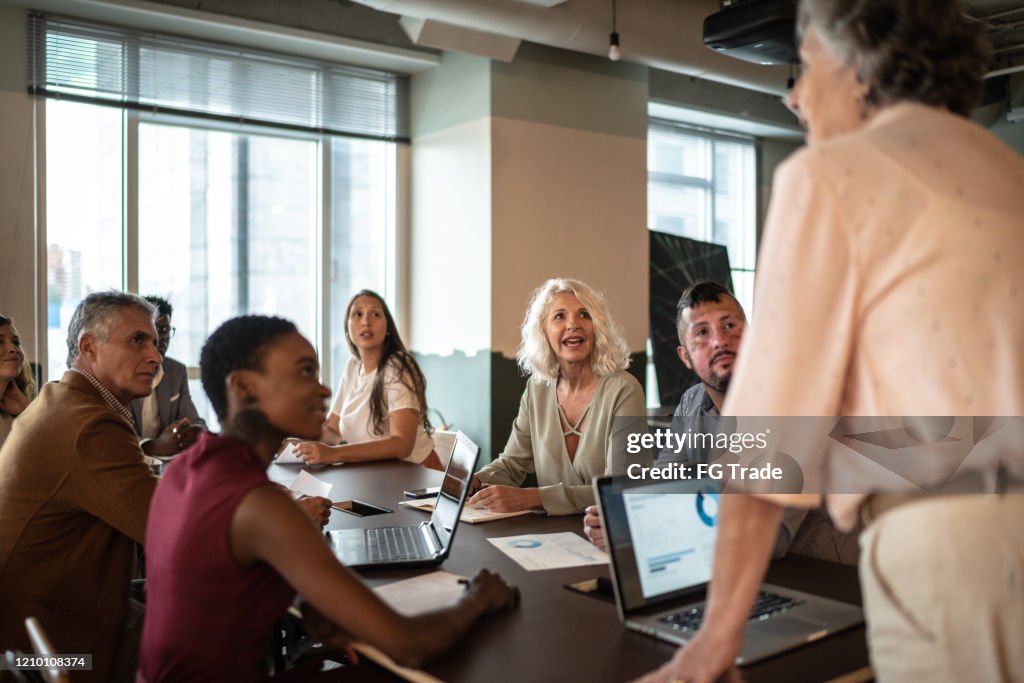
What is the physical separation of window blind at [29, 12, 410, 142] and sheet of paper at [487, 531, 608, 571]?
392cm

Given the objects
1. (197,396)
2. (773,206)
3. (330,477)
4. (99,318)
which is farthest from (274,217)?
(773,206)

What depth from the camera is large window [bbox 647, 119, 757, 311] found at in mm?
7281

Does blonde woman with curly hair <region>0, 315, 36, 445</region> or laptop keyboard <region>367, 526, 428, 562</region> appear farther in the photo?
blonde woman with curly hair <region>0, 315, 36, 445</region>

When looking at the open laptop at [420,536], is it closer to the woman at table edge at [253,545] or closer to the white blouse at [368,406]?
the woman at table edge at [253,545]

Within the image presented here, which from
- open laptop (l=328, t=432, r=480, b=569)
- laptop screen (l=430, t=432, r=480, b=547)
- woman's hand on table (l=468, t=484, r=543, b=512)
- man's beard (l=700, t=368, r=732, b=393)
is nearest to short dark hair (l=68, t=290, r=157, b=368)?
open laptop (l=328, t=432, r=480, b=569)

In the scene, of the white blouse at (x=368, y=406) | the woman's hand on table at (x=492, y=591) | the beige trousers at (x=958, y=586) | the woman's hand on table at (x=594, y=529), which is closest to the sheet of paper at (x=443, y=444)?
the white blouse at (x=368, y=406)

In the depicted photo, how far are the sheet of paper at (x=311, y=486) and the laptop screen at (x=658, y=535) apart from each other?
139cm

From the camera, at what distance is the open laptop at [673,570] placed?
1.60m

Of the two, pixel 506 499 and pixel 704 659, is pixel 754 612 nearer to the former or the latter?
pixel 704 659

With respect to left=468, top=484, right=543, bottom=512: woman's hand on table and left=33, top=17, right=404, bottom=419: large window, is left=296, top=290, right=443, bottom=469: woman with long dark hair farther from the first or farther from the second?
left=468, top=484, right=543, bottom=512: woman's hand on table

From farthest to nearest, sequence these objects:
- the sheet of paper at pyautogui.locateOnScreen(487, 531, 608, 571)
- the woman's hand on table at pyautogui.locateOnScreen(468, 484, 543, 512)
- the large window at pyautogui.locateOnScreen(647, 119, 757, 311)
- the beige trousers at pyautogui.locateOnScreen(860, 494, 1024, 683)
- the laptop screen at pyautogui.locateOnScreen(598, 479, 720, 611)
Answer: the large window at pyautogui.locateOnScreen(647, 119, 757, 311), the woman's hand on table at pyautogui.locateOnScreen(468, 484, 543, 512), the sheet of paper at pyautogui.locateOnScreen(487, 531, 608, 571), the laptop screen at pyautogui.locateOnScreen(598, 479, 720, 611), the beige trousers at pyautogui.locateOnScreen(860, 494, 1024, 683)

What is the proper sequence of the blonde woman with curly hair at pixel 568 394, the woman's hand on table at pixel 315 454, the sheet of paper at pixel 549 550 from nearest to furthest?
the sheet of paper at pixel 549 550 < the blonde woman with curly hair at pixel 568 394 < the woman's hand on table at pixel 315 454

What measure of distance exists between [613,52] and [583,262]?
142 cm

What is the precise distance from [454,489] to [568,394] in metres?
1.00
